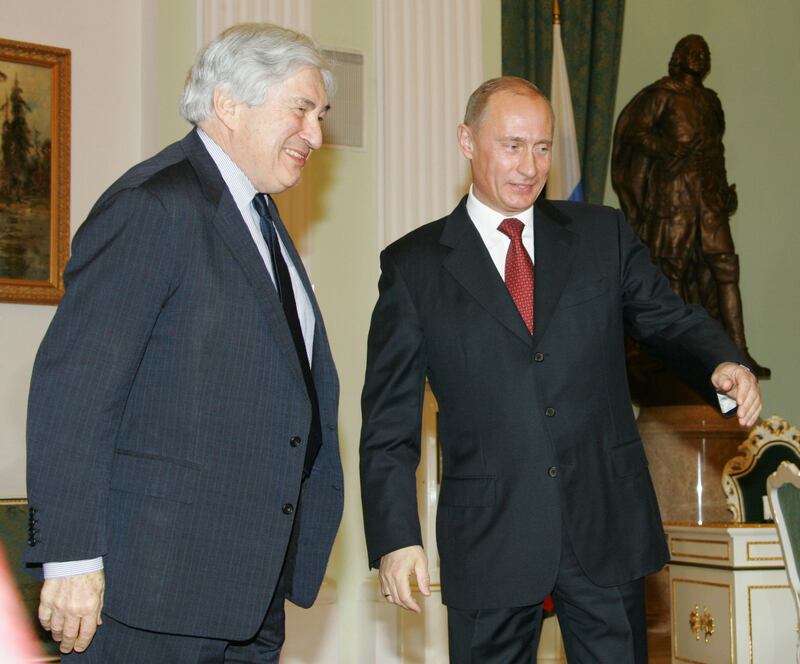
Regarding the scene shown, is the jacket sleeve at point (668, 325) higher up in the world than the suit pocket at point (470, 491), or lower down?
higher up

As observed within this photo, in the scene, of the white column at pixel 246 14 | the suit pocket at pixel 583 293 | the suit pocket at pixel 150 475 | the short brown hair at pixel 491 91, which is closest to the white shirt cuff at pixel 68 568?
the suit pocket at pixel 150 475

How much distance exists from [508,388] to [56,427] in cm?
105

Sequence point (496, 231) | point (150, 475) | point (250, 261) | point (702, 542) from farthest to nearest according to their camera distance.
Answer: point (702, 542) < point (496, 231) < point (250, 261) < point (150, 475)

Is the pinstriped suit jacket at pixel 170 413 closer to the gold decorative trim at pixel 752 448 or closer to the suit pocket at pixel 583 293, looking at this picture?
the suit pocket at pixel 583 293

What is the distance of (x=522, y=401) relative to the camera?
8.40 ft

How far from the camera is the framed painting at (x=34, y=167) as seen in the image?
16.6 feet

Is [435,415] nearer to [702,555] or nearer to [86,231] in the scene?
[702,555]

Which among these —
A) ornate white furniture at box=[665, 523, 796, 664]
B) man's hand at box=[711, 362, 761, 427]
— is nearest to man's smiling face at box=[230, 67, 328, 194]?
man's hand at box=[711, 362, 761, 427]

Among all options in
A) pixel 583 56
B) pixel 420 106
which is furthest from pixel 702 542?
pixel 583 56

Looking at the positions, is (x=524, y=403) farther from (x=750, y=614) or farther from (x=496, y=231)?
(x=750, y=614)

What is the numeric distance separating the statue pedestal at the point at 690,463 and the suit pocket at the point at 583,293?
13.8ft

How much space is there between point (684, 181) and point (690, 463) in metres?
1.84

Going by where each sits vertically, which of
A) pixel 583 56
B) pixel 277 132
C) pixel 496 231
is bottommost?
pixel 496 231

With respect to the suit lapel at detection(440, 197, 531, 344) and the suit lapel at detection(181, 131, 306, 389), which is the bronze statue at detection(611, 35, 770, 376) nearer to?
the suit lapel at detection(440, 197, 531, 344)
